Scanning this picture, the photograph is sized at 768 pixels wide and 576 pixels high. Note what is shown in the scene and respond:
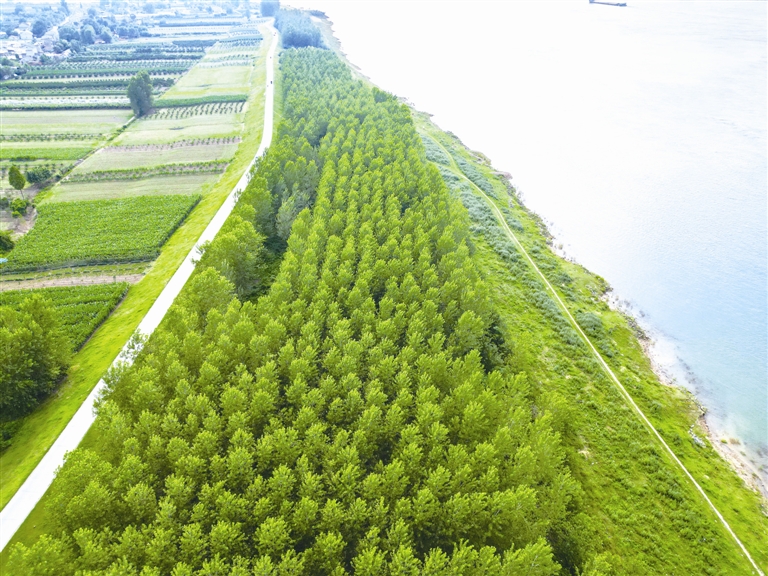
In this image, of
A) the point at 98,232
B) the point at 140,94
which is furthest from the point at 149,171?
the point at 140,94

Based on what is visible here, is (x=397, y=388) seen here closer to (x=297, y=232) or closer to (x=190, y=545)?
(x=190, y=545)

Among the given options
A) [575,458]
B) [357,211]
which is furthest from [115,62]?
[575,458]

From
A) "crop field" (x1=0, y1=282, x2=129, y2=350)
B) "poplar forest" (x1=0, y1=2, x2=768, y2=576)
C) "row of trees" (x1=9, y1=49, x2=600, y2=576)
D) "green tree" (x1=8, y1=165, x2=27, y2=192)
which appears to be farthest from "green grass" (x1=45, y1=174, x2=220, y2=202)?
"row of trees" (x1=9, y1=49, x2=600, y2=576)

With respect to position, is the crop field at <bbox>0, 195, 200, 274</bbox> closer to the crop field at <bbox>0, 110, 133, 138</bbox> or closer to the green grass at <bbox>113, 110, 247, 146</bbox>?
the green grass at <bbox>113, 110, 247, 146</bbox>

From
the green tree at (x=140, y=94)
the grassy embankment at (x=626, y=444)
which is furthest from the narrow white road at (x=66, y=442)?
the green tree at (x=140, y=94)

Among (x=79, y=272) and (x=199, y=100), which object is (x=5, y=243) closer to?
(x=79, y=272)

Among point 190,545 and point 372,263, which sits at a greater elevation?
point 372,263

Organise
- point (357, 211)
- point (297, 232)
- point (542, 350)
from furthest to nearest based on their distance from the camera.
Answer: point (357, 211)
point (297, 232)
point (542, 350)
